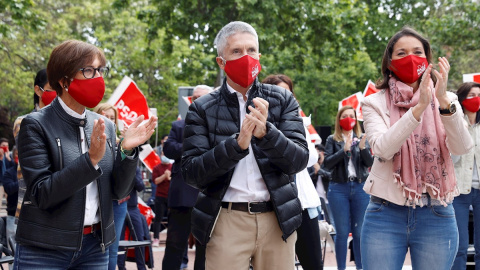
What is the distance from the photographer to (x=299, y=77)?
98.6 ft

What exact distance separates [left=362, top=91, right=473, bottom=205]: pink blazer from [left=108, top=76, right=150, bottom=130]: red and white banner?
5757 millimetres

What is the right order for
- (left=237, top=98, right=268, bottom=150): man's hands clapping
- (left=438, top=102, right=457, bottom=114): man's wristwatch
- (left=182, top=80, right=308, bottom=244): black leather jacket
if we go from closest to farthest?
(left=237, top=98, right=268, bottom=150): man's hands clapping, (left=182, top=80, right=308, bottom=244): black leather jacket, (left=438, top=102, right=457, bottom=114): man's wristwatch

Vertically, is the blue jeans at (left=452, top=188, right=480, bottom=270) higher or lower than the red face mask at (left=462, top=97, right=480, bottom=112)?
lower

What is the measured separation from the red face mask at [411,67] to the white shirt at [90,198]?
2.05 meters

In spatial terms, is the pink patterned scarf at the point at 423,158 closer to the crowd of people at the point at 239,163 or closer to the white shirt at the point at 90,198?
the crowd of people at the point at 239,163

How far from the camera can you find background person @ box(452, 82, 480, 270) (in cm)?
691

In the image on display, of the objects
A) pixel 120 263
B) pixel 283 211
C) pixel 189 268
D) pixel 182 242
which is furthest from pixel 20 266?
pixel 189 268

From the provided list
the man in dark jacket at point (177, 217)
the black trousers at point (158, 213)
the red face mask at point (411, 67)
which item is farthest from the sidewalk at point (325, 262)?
the red face mask at point (411, 67)

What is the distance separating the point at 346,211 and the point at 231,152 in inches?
208

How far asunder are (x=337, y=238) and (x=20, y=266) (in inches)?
230

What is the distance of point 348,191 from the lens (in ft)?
28.3

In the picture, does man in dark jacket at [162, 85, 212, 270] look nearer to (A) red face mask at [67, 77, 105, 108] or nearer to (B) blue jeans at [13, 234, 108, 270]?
(B) blue jeans at [13, 234, 108, 270]

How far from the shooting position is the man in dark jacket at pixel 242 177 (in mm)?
3760

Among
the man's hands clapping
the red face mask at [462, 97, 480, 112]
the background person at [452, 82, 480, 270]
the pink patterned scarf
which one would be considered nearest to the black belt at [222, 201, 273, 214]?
the man's hands clapping
